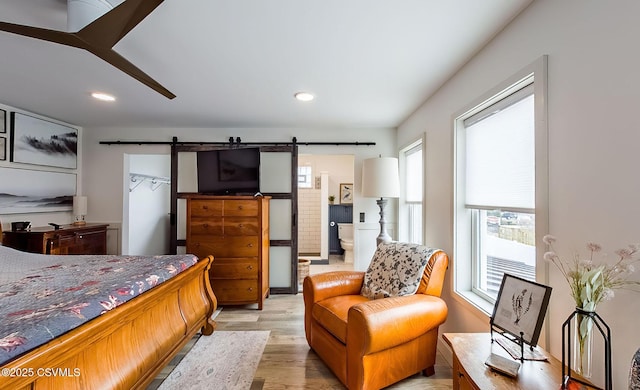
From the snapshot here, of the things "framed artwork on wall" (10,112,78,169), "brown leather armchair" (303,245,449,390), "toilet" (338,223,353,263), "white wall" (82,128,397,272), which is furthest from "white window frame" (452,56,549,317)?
"framed artwork on wall" (10,112,78,169)

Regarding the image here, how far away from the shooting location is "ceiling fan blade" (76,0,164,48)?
1.19m

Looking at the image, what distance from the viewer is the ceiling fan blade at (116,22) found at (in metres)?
1.19

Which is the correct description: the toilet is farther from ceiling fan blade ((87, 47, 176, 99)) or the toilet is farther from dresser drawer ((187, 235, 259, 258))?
ceiling fan blade ((87, 47, 176, 99))

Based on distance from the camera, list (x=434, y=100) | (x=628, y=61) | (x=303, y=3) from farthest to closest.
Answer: (x=434, y=100) < (x=303, y=3) < (x=628, y=61)

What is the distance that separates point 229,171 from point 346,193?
3.36 metres

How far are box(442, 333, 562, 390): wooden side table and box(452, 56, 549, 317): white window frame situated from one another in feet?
1.29

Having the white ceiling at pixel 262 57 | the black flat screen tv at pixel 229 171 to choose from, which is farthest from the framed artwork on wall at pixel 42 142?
the black flat screen tv at pixel 229 171

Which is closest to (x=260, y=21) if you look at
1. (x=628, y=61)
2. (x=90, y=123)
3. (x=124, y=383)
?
(x=628, y=61)

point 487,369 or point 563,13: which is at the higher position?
point 563,13

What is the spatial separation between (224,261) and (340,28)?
266 centimetres

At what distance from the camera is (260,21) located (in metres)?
1.50

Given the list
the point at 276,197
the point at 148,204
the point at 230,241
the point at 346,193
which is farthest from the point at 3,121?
the point at 346,193

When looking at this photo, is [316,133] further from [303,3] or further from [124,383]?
[124,383]

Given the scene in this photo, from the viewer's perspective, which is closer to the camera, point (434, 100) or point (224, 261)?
point (434, 100)
